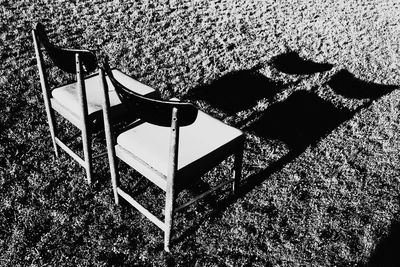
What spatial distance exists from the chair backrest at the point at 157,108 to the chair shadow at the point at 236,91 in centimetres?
212

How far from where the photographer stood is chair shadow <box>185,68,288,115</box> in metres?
4.32

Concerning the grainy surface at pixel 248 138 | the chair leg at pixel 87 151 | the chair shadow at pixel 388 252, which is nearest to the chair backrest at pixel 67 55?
the chair leg at pixel 87 151

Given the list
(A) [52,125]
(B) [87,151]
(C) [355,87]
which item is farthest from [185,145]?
(C) [355,87]

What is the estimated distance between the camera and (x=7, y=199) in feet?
Result: 10.2

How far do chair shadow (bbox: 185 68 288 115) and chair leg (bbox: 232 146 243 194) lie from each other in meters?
1.16

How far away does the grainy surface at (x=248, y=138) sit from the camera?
9.35 feet

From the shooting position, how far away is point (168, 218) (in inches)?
103

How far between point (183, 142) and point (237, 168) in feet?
2.11

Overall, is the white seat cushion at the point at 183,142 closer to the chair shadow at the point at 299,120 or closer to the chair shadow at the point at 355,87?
the chair shadow at the point at 299,120

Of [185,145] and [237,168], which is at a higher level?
[185,145]

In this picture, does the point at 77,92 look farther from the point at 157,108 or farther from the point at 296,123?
the point at 296,123

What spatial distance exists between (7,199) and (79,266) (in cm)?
91

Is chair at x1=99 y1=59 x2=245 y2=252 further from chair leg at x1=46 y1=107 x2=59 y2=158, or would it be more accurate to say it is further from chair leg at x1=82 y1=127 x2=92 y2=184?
chair leg at x1=46 y1=107 x2=59 y2=158

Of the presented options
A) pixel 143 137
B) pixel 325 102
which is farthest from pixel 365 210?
pixel 143 137
